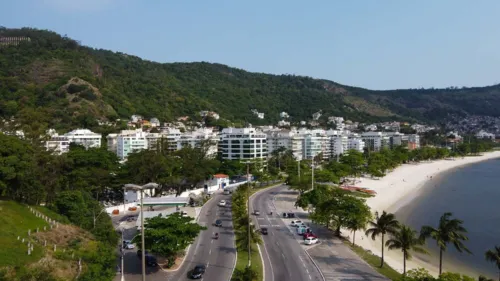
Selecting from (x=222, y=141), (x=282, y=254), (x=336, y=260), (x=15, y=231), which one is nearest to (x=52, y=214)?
(x=15, y=231)

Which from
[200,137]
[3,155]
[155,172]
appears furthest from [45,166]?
[200,137]

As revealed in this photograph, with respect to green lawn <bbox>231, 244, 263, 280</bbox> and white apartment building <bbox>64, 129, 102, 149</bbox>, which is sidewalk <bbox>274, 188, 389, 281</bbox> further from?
white apartment building <bbox>64, 129, 102, 149</bbox>

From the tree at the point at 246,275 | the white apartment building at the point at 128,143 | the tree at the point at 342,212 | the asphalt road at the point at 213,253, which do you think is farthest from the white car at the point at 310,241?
the white apartment building at the point at 128,143

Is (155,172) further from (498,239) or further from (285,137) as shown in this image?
(285,137)

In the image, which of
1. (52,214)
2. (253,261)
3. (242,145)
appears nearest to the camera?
(253,261)

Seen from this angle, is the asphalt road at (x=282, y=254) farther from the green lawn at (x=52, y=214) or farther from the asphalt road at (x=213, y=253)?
the green lawn at (x=52, y=214)

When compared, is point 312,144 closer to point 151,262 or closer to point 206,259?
point 206,259

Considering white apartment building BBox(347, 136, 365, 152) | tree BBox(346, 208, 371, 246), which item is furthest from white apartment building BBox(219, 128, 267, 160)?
tree BBox(346, 208, 371, 246)
